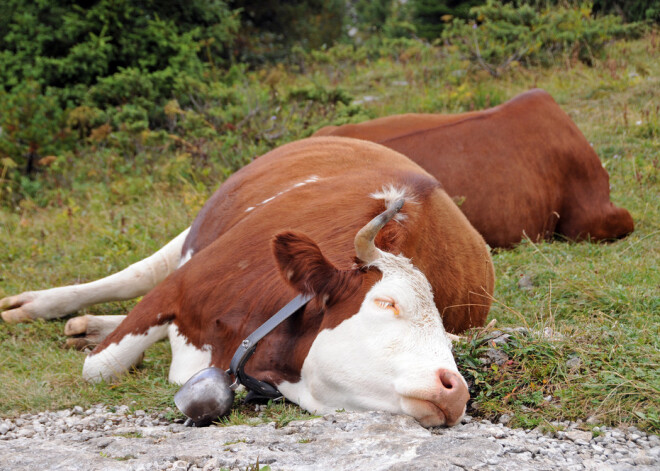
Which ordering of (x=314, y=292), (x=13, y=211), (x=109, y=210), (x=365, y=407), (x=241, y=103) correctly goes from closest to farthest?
(x=365, y=407), (x=314, y=292), (x=109, y=210), (x=13, y=211), (x=241, y=103)

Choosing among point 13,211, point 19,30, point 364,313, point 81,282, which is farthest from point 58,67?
point 364,313

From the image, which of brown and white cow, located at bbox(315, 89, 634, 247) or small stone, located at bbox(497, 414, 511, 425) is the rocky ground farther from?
brown and white cow, located at bbox(315, 89, 634, 247)

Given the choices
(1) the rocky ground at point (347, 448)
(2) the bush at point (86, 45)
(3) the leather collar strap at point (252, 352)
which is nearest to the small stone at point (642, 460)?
(1) the rocky ground at point (347, 448)

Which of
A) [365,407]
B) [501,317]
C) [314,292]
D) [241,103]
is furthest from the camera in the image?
[241,103]

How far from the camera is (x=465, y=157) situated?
631 centimetres

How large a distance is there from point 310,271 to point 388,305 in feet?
1.22

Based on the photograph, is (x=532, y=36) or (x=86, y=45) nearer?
(x=86, y=45)

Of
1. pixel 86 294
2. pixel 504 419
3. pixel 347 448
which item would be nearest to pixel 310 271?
pixel 347 448

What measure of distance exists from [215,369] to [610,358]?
5.65 ft

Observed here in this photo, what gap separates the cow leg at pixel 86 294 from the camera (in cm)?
541

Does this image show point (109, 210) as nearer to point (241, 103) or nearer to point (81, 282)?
point (81, 282)

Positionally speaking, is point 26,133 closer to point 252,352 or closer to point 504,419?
point 252,352

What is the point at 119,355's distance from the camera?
427cm

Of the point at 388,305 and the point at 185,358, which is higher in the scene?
the point at 388,305
